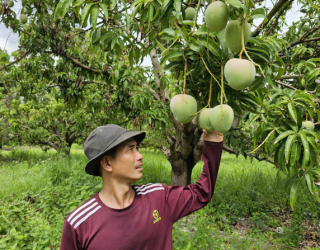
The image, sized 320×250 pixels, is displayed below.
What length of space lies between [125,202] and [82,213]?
191 millimetres

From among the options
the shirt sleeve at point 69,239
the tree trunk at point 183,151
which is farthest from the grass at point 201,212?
the shirt sleeve at point 69,239

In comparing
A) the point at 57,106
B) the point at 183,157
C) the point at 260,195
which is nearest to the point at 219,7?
the point at 183,157

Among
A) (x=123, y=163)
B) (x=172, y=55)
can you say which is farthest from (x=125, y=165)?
(x=172, y=55)

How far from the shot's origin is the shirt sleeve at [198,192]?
45.8 inches

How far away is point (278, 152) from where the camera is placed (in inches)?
53.3

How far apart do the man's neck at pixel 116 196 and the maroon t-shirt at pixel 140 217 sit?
1.1 inches

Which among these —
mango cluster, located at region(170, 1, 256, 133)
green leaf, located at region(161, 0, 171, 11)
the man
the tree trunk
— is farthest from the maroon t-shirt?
the tree trunk

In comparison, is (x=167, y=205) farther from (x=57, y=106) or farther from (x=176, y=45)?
(x=57, y=106)

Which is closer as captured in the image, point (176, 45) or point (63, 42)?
point (176, 45)

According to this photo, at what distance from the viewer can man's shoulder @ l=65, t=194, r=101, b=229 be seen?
3.28ft

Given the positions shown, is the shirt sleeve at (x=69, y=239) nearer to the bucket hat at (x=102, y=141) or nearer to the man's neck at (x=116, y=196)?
the man's neck at (x=116, y=196)

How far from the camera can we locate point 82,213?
103cm

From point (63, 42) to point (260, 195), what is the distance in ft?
12.3

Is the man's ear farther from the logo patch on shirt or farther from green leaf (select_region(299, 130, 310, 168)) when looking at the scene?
green leaf (select_region(299, 130, 310, 168))
